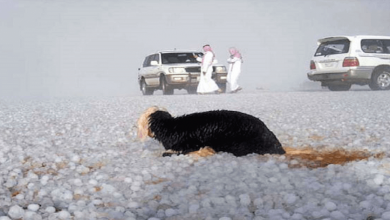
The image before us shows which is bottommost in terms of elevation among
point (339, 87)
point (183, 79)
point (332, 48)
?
point (339, 87)

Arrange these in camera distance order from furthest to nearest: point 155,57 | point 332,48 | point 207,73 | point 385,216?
point 155,57
point 207,73
point 332,48
point 385,216

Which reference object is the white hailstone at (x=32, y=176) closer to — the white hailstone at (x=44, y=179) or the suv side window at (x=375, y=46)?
the white hailstone at (x=44, y=179)

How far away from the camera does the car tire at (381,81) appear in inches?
779

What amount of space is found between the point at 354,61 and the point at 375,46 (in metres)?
1.45

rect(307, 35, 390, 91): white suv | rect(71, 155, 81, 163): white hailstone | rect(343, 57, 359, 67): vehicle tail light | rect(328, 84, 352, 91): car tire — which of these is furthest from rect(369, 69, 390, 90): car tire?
rect(71, 155, 81, 163): white hailstone

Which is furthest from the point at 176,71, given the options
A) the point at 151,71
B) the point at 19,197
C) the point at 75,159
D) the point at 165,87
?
the point at 19,197

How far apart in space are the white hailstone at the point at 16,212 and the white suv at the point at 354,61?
16.8 meters

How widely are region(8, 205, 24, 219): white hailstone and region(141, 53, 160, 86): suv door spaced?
1758cm

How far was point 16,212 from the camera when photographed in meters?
3.88

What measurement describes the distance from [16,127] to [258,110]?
5729 mm

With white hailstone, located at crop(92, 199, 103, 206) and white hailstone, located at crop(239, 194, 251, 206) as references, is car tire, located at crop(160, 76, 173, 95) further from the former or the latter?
white hailstone, located at crop(239, 194, 251, 206)

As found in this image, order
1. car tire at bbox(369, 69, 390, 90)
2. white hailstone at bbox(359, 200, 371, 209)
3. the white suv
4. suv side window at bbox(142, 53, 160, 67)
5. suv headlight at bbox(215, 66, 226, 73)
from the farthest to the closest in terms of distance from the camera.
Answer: suv side window at bbox(142, 53, 160, 67) < suv headlight at bbox(215, 66, 226, 73) < car tire at bbox(369, 69, 390, 90) < the white suv < white hailstone at bbox(359, 200, 371, 209)

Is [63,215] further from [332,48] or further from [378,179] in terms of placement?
[332,48]

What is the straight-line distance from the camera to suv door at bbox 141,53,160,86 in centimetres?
2186
